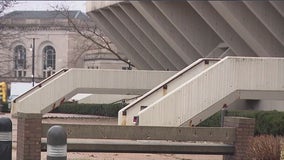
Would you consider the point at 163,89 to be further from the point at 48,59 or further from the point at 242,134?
the point at 48,59

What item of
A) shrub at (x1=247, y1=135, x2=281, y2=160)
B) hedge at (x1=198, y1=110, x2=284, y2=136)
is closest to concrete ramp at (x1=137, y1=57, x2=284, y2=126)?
hedge at (x1=198, y1=110, x2=284, y2=136)

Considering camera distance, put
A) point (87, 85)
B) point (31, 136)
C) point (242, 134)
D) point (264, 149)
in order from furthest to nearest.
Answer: point (87, 85), point (242, 134), point (31, 136), point (264, 149)

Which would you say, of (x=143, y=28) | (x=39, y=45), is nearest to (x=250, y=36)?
(x=143, y=28)

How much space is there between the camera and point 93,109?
169 ft

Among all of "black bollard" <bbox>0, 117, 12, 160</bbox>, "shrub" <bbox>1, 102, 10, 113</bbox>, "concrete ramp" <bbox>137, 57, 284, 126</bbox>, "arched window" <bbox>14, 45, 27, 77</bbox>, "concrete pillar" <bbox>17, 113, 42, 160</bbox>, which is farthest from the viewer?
"arched window" <bbox>14, 45, 27, 77</bbox>

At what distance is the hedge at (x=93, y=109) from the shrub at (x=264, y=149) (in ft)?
109

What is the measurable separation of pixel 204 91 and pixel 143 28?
72.8 feet

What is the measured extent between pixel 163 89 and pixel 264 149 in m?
12.4

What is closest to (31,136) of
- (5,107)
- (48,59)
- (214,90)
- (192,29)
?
(214,90)

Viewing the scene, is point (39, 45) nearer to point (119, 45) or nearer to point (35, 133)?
point (119, 45)

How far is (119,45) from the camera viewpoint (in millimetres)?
53969

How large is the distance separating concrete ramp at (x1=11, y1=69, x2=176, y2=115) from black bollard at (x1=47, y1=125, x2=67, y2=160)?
25.8 meters

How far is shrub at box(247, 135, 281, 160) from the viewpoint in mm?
12617

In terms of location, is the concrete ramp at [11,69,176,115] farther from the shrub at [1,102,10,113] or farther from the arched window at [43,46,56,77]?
the arched window at [43,46,56,77]
